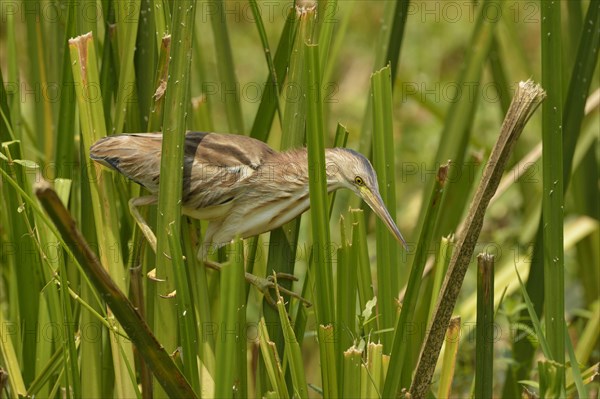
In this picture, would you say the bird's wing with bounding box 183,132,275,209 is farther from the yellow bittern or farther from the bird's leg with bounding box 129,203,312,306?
the bird's leg with bounding box 129,203,312,306

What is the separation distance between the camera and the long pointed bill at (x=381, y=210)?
174cm

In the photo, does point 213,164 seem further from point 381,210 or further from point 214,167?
point 381,210

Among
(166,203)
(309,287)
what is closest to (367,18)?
(309,287)

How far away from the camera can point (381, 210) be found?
1788 mm

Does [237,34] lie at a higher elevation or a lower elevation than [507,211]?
higher

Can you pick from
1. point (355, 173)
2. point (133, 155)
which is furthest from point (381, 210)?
point (133, 155)

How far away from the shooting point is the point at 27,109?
4379 mm

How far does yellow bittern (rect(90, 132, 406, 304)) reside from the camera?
74.1 inches

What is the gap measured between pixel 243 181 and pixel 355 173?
0.25 metres

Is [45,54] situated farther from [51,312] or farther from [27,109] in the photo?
[27,109]

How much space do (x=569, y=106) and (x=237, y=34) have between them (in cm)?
361

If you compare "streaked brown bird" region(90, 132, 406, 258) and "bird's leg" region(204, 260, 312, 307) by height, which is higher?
"streaked brown bird" region(90, 132, 406, 258)

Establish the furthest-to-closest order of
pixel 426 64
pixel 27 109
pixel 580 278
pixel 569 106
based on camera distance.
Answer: pixel 426 64, pixel 27 109, pixel 580 278, pixel 569 106

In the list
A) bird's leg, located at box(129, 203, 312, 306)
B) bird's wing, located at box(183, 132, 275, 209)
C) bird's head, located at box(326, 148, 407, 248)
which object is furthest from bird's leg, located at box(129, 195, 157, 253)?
bird's head, located at box(326, 148, 407, 248)
